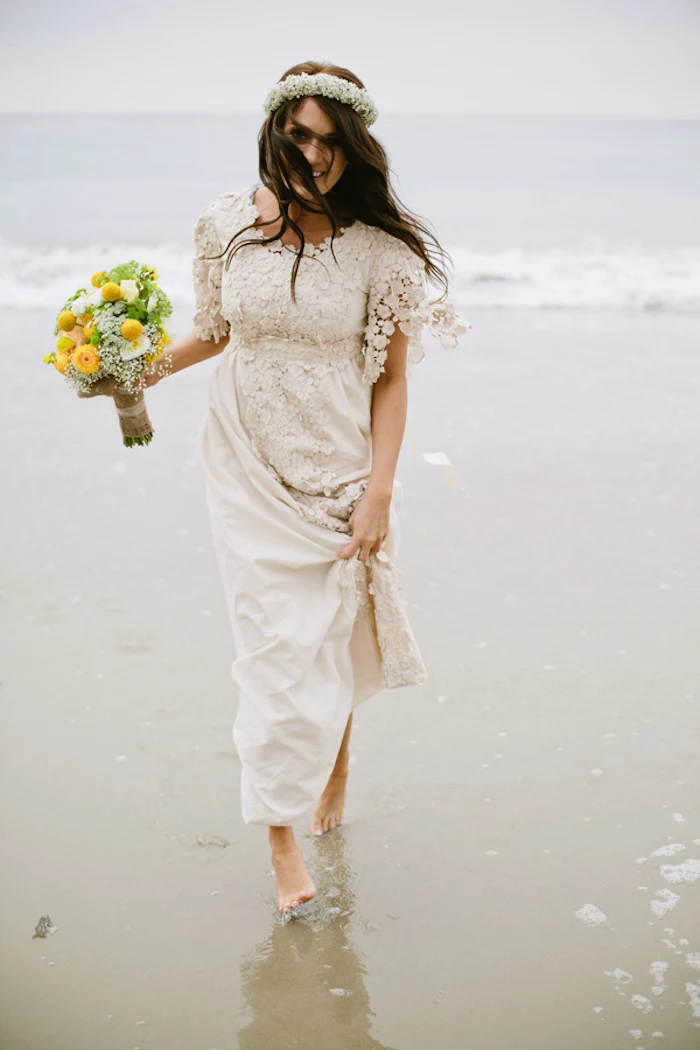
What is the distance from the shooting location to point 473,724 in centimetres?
357

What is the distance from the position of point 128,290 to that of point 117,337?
14 cm

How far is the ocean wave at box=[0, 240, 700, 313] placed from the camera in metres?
11.3

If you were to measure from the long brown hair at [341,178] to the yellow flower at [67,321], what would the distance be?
422mm

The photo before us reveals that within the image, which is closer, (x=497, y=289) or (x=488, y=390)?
(x=488, y=390)

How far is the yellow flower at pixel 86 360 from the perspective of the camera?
2617 mm

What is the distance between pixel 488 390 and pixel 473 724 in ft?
13.5

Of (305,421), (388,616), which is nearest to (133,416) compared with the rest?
(305,421)

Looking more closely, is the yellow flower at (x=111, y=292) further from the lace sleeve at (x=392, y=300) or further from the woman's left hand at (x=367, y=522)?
the woman's left hand at (x=367, y=522)

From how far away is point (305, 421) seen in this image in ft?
8.94

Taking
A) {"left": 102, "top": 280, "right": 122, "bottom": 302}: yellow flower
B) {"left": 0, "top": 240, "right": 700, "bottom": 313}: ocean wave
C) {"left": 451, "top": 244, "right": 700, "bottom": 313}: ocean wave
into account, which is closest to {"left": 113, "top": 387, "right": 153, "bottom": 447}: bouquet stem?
{"left": 102, "top": 280, "right": 122, "bottom": 302}: yellow flower

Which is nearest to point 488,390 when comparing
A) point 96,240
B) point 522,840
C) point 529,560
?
point 529,560

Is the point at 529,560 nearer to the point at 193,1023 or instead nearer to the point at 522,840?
the point at 522,840

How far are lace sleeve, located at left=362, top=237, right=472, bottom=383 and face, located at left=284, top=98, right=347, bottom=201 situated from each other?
25 centimetres

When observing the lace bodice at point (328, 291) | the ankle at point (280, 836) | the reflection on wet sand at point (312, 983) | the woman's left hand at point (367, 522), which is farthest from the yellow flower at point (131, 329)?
the reflection on wet sand at point (312, 983)
